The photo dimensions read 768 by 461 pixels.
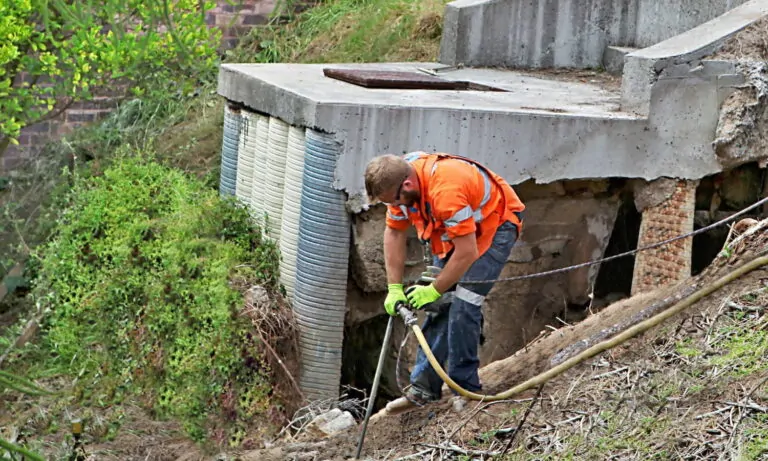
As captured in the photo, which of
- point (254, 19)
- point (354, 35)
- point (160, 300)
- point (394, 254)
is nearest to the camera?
point (394, 254)

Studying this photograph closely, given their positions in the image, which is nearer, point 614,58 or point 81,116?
point 614,58

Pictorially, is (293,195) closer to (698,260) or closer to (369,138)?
(369,138)

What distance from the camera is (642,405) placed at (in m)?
5.03

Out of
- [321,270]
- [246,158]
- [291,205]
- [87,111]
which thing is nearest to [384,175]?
[321,270]

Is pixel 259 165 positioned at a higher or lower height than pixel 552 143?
lower

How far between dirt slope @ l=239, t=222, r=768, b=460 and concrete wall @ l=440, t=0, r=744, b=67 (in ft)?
13.1

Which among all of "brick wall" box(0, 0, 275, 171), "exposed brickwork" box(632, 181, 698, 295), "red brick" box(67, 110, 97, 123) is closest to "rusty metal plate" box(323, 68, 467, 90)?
"exposed brickwork" box(632, 181, 698, 295)

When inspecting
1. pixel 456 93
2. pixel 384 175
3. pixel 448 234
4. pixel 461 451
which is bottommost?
pixel 461 451

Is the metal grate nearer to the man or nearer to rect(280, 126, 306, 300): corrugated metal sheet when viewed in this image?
rect(280, 126, 306, 300): corrugated metal sheet

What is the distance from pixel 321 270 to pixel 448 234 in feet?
6.78

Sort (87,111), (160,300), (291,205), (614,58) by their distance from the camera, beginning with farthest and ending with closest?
(87,111) → (614,58) → (160,300) → (291,205)

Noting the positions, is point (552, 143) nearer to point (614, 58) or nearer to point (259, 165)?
point (259, 165)

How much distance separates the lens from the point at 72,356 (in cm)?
802

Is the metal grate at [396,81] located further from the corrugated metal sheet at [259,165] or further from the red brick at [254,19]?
the red brick at [254,19]
